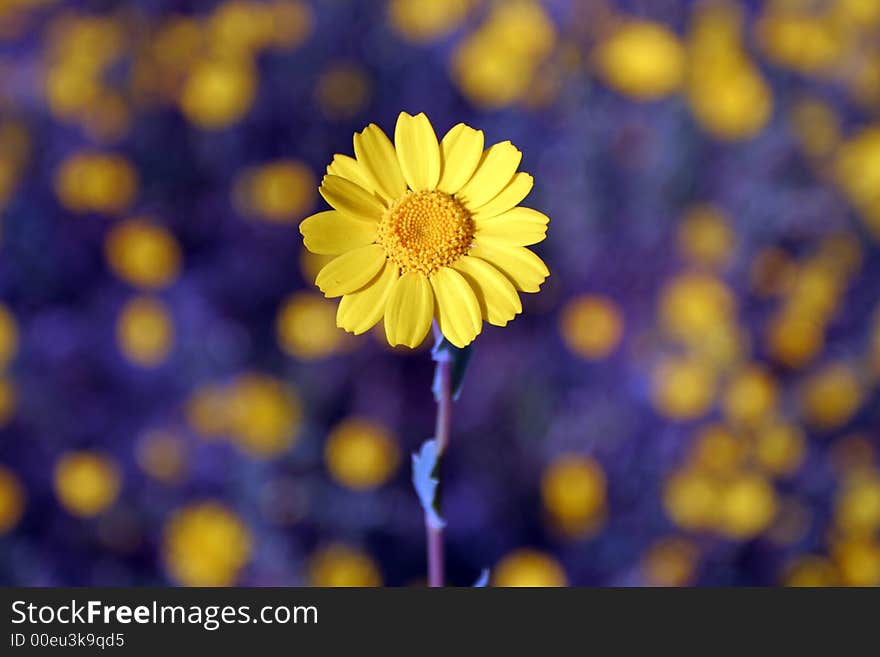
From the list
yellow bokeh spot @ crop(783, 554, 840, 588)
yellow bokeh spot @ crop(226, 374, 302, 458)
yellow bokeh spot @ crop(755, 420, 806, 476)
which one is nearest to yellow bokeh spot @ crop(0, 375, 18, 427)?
yellow bokeh spot @ crop(226, 374, 302, 458)

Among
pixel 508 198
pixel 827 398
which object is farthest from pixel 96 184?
pixel 827 398

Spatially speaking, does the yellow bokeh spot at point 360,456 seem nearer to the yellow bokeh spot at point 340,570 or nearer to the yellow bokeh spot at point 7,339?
the yellow bokeh spot at point 340,570

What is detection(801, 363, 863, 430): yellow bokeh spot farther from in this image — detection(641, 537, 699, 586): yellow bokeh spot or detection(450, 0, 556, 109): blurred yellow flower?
detection(450, 0, 556, 109): blurred yellow flower

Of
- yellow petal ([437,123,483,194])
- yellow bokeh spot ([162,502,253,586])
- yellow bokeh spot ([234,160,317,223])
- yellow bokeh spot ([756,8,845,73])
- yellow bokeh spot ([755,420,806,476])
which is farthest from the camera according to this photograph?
yellow bokeh spot ([756,8,845,73])

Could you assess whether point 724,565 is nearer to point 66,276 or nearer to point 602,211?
point 602,211

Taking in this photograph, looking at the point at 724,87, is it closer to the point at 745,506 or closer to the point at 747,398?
the point at 747,398

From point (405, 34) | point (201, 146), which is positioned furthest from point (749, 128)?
point (201, 146)
